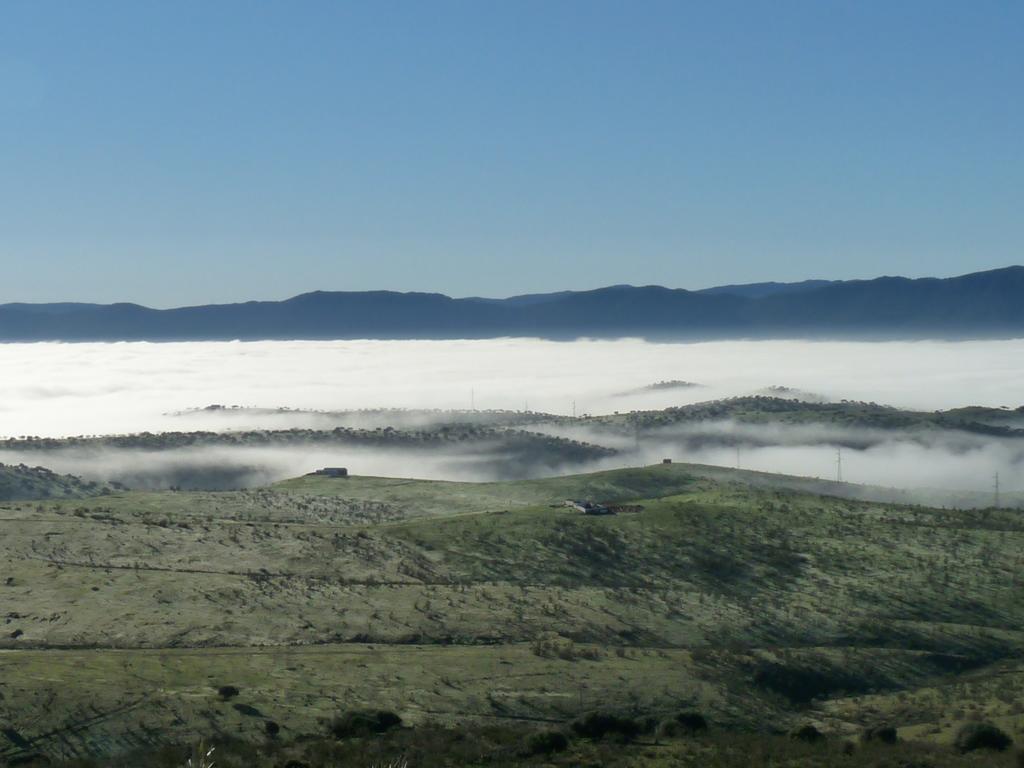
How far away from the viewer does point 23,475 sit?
112m

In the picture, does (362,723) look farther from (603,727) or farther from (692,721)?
(692,721)

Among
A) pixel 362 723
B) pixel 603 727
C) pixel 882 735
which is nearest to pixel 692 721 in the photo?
pixel 603 727

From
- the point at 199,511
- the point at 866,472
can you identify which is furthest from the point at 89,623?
the point at 866,472

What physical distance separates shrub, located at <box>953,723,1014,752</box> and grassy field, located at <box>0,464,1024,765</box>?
78 centimetres

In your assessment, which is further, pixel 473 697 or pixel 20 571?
pixel 20 571

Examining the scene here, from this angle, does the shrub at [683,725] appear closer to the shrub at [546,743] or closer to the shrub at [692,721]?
the shrub at [692,721]

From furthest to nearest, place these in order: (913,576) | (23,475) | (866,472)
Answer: (866,472), (23,475), (913,576)

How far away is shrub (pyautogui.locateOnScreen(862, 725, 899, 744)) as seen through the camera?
36.0m

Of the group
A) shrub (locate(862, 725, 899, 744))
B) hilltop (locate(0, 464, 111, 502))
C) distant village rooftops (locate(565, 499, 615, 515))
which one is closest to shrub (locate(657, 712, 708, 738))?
shrub (locate(862, 725, 899, 744))

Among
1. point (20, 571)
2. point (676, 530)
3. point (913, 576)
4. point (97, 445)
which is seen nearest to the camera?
point (20, 571)

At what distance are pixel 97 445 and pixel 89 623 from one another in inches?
4672

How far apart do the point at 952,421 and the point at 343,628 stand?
154819mm

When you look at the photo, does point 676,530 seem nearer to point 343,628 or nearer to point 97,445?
point 343,628

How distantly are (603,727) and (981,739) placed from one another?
35.7 ft
